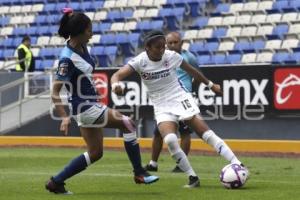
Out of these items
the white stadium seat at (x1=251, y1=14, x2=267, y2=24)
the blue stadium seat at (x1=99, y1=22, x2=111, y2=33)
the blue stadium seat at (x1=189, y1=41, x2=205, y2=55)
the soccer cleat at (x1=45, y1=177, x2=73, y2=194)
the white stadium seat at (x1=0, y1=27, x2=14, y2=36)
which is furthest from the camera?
the white stadium seat at (x1=0, y1=27, x2=14, y2=36)

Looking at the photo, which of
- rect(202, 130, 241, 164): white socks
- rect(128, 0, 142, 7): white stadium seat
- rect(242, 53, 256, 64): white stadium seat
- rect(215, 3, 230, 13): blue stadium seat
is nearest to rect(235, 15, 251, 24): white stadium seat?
rect(215, 3, 230, 13): blue stadium seat

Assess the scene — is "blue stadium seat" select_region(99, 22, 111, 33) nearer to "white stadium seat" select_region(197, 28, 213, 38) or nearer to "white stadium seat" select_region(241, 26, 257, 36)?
"white stadium seat" select_region(197, 28, 213, 38)

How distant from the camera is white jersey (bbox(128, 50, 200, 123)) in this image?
1041 centimetres

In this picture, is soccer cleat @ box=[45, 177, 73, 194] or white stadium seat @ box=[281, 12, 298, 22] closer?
soccer cleat @ box=[45, 177, 73, 194]

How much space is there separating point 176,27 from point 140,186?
18.3 metres

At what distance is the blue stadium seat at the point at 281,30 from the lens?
24719 mm

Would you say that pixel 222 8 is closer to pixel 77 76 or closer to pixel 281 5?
pixel 281 5

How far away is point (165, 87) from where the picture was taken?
1050 centimetres

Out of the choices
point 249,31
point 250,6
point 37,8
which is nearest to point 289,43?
point 249,31

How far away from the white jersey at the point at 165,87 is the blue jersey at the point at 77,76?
0.91 m

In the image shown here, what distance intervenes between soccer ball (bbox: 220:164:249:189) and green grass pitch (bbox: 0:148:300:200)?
4.4 inches

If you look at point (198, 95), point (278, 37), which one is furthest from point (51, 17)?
point (198, 95)

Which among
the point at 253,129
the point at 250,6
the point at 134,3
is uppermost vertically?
the point at 250,6

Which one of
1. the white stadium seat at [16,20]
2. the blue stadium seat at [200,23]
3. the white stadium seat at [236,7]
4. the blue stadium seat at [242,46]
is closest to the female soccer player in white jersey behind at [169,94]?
the blue stadium seat at [242,46]
